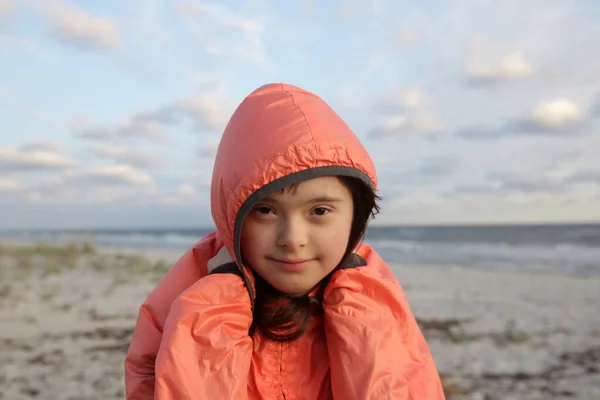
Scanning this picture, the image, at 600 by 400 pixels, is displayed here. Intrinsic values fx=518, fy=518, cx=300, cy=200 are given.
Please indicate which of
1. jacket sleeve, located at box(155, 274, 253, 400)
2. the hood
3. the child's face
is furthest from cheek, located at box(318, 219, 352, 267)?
jacket sleeve, located at box(155, 274, 253, 400)

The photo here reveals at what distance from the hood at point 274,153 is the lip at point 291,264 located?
165 mm

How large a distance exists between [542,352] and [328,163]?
13.2ft

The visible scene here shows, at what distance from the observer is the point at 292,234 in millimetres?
1894

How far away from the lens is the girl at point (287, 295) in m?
1.92

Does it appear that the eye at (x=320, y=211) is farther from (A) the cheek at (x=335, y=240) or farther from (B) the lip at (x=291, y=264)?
(B) the lip at (x=291, y=264)

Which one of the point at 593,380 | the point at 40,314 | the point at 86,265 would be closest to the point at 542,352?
the point at 593,380

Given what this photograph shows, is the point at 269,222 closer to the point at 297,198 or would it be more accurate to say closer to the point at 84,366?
the point at 297,198

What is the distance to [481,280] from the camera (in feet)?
35.0

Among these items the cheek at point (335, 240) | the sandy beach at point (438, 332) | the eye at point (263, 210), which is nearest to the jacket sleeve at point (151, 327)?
the eye at point (263, 210)

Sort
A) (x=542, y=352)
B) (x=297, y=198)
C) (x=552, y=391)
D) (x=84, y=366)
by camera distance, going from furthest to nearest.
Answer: (x=542, y=352)
(x=84, y=366)
(x=552, y=391)
(x=297, y=198)

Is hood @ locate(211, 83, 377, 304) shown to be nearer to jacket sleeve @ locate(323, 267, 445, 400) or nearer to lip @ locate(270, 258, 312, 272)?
lip @ locate(270, 258, 312, 272)

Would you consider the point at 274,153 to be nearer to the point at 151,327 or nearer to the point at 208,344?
the point at 208,344

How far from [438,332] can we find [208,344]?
4269 mm

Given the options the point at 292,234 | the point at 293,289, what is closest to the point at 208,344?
the point at 293,289
